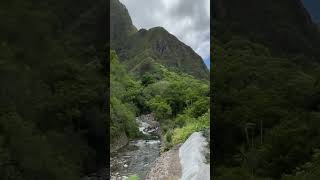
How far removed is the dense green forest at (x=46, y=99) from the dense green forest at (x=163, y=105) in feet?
17.9

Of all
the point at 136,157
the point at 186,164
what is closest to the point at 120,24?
the point at 136,157

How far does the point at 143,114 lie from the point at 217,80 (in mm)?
27829

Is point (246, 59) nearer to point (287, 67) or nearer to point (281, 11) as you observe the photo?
point (287, 67)

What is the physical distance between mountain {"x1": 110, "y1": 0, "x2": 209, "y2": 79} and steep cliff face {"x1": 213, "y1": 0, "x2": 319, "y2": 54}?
6476cm

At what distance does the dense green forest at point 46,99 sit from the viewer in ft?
35.4

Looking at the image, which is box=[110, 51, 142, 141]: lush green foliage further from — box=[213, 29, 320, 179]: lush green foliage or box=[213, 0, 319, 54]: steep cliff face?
box=[213, 29, 320, 179]: lush green foliage

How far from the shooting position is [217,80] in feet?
56.7

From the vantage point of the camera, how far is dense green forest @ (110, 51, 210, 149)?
25016 mm

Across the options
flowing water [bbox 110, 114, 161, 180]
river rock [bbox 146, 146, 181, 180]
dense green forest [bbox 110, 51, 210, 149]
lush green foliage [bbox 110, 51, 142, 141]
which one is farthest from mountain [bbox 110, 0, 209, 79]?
river rock [bbox 146, 146, 181, 180]

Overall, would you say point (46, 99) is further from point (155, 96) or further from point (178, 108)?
point (155, 96)

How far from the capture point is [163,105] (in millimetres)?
36688

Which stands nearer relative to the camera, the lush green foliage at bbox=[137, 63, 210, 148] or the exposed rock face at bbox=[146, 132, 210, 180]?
the exposed rock face at bbox=[146, 132, 210, 180]

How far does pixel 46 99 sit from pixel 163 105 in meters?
22.7

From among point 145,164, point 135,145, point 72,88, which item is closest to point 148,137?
point 135,145
